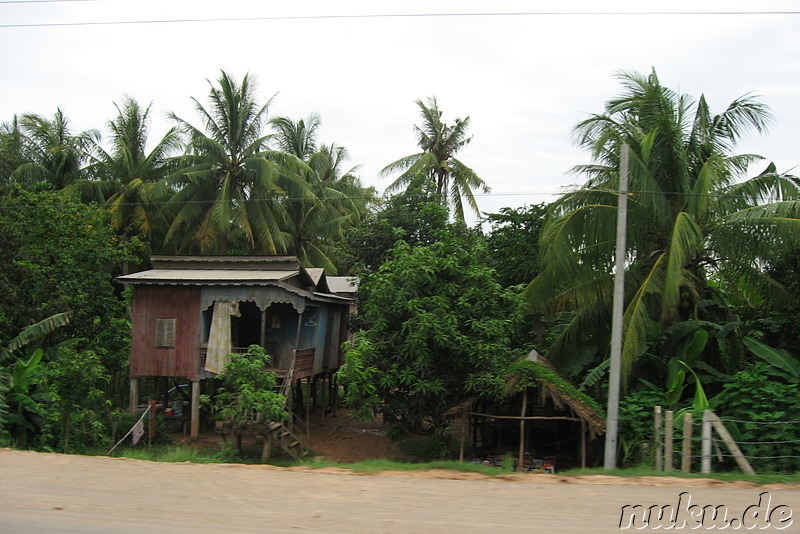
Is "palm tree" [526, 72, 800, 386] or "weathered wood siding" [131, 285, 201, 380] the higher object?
"palm tree" [526, 72, 800, 386]

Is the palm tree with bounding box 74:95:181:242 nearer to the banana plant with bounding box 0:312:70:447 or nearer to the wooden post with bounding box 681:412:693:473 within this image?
the banana plant with bounding box 0:312:70:447

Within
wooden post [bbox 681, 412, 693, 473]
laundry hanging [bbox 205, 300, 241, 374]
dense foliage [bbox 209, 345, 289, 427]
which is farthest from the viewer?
laundry hanging [bbox 205, 300, 241, 374]

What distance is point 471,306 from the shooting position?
53.0ft

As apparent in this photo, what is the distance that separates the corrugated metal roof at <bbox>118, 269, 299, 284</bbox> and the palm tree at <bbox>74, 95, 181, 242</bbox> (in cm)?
804

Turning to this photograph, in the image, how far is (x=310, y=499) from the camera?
7.75m

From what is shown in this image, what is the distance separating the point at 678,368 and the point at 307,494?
1023 centimetres

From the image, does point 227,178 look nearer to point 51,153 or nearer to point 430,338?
point 51,153

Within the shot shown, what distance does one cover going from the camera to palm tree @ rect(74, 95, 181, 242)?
28266 millimetres

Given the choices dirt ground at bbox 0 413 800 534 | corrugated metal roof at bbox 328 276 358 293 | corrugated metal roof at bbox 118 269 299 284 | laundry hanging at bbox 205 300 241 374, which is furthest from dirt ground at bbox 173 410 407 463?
dirt ground at bbox 0 413 800 534

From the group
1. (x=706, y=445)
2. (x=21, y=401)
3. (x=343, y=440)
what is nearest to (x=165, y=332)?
(x=21, y=401)

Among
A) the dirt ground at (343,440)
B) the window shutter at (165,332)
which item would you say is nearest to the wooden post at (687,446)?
the dirt ground at (343,440)

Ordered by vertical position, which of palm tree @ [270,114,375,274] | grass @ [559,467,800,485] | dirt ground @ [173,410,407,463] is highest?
palm tree @ [270,114,375,274]

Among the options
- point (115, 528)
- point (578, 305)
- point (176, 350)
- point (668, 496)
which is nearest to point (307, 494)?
point (115, 528)

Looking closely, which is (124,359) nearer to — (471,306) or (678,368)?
(471,306)
